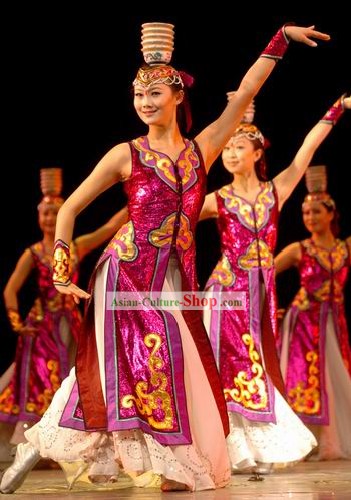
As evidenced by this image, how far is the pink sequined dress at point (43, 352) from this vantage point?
6.79m

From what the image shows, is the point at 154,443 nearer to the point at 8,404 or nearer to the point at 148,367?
the point at 148,367

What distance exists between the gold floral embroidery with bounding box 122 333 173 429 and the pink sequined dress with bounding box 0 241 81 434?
231cm

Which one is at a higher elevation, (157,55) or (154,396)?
(157,55)

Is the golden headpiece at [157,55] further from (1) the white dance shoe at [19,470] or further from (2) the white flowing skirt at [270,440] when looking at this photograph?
(2) the white flowing skirt at [270,440]

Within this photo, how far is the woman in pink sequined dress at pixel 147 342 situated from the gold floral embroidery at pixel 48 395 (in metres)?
2.09

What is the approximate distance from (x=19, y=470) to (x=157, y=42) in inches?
60.3

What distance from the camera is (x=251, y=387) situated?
572 cm

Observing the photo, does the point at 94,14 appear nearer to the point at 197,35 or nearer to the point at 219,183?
the point at 197,35

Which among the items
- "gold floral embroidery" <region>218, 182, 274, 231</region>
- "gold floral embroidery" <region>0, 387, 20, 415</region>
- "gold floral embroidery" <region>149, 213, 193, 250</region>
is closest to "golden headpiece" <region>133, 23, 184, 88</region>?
"gold floral embroidery" <region>149, 213, 193, 250</region>

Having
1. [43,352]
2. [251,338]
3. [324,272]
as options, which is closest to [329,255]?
[324,272]

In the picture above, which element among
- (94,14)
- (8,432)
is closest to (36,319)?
(8,432)

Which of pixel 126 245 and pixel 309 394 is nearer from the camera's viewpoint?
pixel 126 245

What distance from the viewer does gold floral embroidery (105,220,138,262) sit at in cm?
464

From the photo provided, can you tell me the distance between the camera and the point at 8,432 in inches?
270
